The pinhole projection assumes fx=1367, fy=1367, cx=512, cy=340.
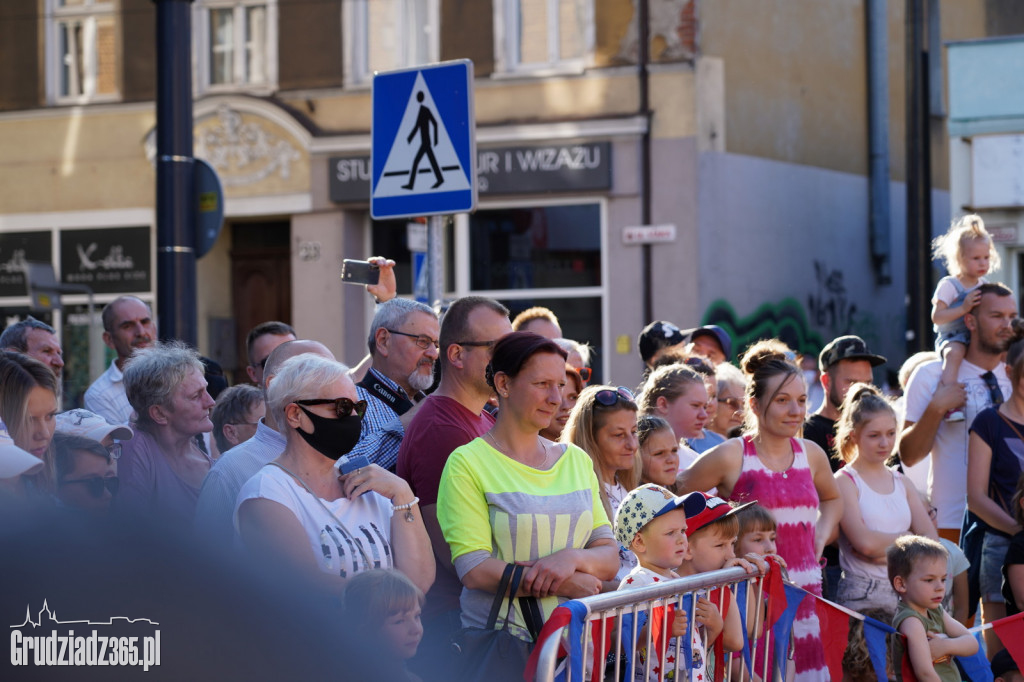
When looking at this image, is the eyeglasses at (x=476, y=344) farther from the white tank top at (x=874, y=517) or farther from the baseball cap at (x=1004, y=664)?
the baseball cap at (x=1004, y=664)

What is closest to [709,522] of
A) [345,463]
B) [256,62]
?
[345,463]

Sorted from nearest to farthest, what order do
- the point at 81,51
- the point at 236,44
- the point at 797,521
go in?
1. the point at 797,521
2. the point at 236,44
3. the point at 81,51

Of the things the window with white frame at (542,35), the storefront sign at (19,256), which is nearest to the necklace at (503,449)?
the window with white frame at (542,35)

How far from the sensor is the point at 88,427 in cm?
587

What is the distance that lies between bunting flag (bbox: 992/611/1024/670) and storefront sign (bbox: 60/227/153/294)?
15.9m

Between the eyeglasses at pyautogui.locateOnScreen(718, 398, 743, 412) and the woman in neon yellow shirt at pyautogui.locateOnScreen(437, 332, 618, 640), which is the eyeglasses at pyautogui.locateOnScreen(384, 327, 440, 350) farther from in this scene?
the eyeglasses at pyautogui.locateOnScreen(718, 398, 743, 412)

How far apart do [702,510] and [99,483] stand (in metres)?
2.24

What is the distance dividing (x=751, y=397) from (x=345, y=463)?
8.57 feet

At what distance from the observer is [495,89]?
18.9 meters

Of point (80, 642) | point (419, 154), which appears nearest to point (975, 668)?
point (419, 154)

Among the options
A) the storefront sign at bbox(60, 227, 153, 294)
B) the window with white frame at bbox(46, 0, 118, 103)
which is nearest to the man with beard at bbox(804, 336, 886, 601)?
the storefront sign at bbox(60, 227, 153, 294)

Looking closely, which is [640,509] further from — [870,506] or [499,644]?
[870,506]

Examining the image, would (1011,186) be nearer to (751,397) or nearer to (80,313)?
(751,397)

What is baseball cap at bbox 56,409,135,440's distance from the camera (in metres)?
5.75
